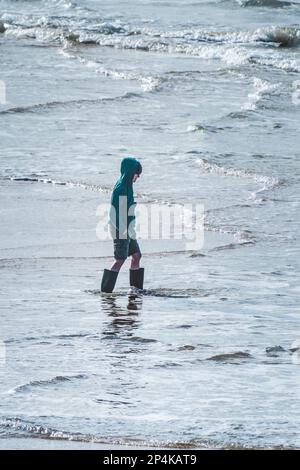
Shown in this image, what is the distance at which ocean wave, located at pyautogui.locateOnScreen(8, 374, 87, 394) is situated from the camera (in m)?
7.30

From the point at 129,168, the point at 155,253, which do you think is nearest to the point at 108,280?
the point at 129,168

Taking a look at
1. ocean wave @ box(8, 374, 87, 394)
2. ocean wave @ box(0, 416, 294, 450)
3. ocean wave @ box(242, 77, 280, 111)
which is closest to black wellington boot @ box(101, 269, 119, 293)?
ocean wave @ box(8, 374, 87, 394)

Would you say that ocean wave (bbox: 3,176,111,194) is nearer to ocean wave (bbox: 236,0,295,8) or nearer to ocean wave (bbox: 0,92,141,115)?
ocean wave (bbox: 0,92,141,115)

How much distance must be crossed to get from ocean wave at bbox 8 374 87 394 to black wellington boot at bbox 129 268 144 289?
2.53 meters

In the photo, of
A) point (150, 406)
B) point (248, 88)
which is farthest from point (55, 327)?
point (248, 88)

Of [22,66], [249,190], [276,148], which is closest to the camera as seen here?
[249,190]

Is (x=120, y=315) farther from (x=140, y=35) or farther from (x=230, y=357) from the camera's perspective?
(x=140, y=35)

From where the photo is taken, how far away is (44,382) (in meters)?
7.45

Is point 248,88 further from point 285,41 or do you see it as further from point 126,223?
point 126,223

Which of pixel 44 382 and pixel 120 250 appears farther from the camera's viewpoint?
pixel 120 250

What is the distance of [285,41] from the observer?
1166 inches

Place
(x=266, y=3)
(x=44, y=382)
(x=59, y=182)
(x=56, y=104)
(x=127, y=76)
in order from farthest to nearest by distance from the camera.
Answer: (x=266, y=3) → (x=127, y=76) → (x=56, y=104) → (x=59, y=182) → (x=44, y=382)

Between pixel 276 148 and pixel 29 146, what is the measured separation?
352cm

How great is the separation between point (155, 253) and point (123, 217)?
1913 millimetres
